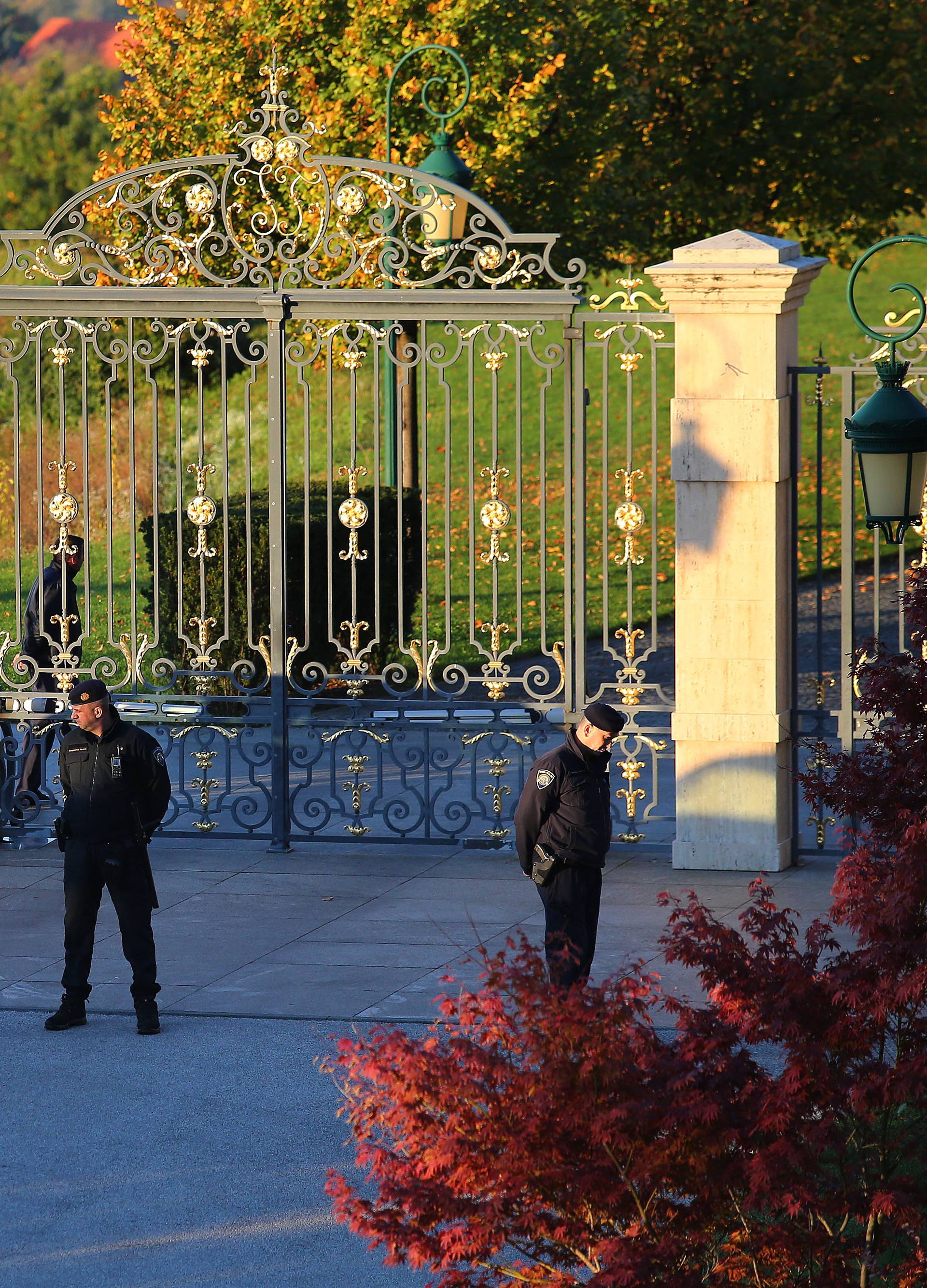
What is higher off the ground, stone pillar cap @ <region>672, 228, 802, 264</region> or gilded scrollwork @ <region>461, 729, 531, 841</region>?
stone pillar cap @ <region>672, 228, 802, 264</region>

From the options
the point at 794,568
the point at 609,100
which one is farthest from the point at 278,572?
the point at 609,100

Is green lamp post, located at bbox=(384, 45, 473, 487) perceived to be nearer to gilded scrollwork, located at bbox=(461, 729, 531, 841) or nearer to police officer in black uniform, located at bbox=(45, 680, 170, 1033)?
gilded scrollwork, located at bbox=(461, 729, 531, 841)

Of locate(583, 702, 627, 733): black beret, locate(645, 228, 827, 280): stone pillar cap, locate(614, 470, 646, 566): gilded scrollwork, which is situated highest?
locate(645, 228, 827, 280): stone pillar cap

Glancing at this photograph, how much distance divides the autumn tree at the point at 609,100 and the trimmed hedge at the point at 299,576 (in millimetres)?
3756

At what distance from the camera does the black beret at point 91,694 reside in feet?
28.1

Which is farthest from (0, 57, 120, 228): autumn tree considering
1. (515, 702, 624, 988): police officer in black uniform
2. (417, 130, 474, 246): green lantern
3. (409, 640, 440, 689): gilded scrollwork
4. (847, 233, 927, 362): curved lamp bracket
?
(515, 702, 624, 988): police officer in black uniform

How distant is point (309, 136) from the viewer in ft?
55.2

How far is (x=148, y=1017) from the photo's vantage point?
8.49 meters

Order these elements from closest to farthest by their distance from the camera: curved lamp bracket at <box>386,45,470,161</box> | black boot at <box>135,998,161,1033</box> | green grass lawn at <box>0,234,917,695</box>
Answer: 1. black boot at <box>135,998,161,1033</box>
2. curved lamp bracket at <box>386,45,470,161</box>
3. green grass lawn at <box>0,234,917,695</box>

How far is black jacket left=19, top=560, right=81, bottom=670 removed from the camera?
12172 mm

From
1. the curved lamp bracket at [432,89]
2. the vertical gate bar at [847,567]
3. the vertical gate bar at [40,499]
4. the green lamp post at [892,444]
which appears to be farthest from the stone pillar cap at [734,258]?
the vertical gate bar at [40,499]

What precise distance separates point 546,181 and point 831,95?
144 inches

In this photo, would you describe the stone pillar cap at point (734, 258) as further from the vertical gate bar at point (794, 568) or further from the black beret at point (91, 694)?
the black beret at point (91, 694)

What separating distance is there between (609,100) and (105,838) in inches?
489
